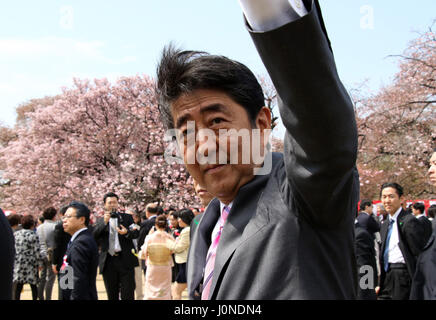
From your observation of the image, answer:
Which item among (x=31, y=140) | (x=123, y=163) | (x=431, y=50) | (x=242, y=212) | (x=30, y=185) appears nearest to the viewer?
(x=242, y=212)

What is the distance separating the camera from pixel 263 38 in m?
0.86

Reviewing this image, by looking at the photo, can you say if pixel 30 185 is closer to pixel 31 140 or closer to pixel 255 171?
pixel 31 140

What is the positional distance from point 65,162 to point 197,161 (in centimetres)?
1805

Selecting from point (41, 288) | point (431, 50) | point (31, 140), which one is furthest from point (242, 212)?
point (31, 140)

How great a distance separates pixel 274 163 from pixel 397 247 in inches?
226

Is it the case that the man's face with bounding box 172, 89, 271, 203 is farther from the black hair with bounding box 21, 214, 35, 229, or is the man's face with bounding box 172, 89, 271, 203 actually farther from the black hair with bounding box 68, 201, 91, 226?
the black hair with bounding box 21, 214, 35, 229

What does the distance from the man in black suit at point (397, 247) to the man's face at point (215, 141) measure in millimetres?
5372

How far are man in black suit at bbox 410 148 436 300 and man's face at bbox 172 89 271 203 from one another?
352 cm

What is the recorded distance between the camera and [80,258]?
5.77 m

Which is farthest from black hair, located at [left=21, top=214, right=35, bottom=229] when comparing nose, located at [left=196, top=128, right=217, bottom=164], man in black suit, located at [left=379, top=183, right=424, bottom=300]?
nose, located at [left=196, top=128, right=217, bottom=164]

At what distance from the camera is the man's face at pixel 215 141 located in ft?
4.16

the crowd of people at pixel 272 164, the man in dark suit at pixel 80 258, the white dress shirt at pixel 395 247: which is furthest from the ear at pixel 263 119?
the white dress shirt at pixel 395 247

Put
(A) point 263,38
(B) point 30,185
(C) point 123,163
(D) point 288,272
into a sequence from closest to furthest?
1. (A) point 263,38
2. (D) point 288,272
3. (C) point 123,163
4. (B) point 30,185
